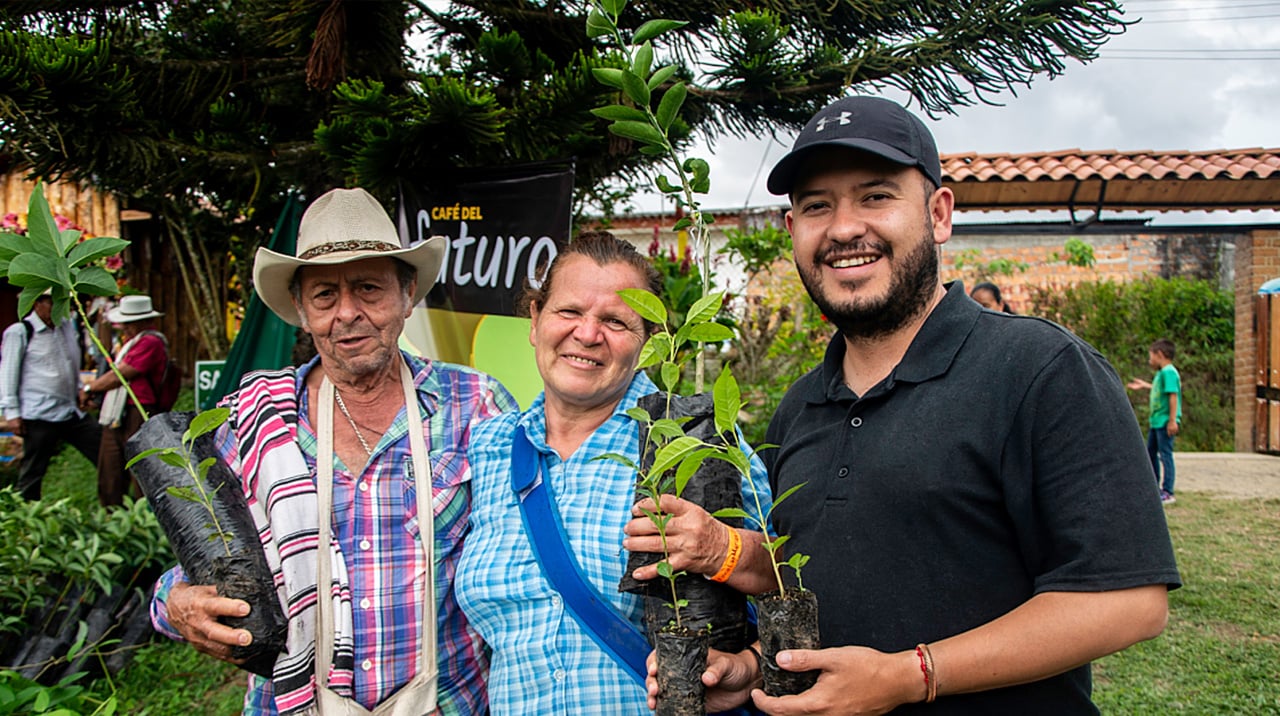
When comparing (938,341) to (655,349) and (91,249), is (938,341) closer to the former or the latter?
(655,349)

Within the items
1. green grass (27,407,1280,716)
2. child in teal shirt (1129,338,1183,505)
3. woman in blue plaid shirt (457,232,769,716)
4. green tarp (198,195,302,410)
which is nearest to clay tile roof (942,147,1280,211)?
child in teal shirt (1129,338,1183,505)

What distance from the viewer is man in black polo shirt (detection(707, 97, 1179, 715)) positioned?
1.13 meters

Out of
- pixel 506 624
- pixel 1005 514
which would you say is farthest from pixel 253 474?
pixel 1005 514

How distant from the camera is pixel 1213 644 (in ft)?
13.3

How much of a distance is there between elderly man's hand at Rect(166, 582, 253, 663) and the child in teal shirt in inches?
297

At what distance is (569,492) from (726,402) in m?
0.54

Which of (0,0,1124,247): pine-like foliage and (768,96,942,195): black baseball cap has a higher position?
(0,0,1124,247): pine-like foliage

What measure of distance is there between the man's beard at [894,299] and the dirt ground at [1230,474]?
25.0ft

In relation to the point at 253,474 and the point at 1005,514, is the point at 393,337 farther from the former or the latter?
the point at 1005,514

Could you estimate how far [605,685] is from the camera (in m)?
1.54

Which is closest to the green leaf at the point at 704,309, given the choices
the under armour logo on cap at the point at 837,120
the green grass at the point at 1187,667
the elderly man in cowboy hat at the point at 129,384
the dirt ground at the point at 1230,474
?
the under armour logo on cap at the point at 837,120

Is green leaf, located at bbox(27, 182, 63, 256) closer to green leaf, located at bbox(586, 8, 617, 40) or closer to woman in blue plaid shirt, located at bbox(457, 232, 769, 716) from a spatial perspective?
woman in blue plaid shirt, located at bbox(457, 232, 769, 716)

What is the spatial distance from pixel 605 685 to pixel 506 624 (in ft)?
0.80

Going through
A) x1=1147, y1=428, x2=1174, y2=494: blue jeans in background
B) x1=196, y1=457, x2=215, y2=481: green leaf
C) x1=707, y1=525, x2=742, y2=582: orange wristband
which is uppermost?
x1=196, y1=457, x2=215, y2=481: green leaf
